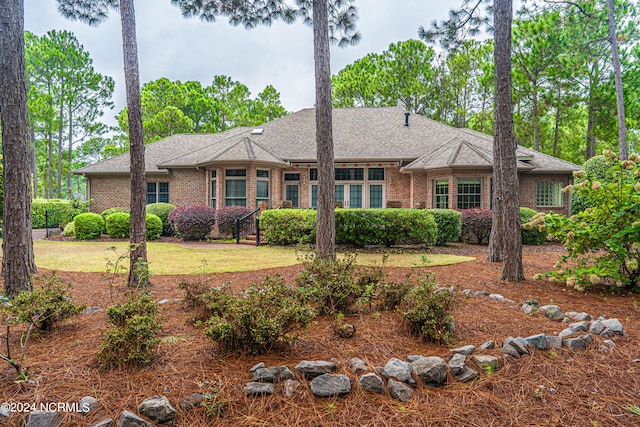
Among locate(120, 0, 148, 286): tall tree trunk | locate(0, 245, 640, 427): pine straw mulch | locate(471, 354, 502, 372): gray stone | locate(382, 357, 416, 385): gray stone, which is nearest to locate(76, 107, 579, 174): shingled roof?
locate(120, 0, 148, 286): tall tree trunk

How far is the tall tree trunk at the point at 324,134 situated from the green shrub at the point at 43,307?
12.7 feet

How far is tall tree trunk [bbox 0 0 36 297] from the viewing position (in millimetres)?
4332

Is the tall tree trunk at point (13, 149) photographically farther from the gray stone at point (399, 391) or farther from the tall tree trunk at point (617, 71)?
the tall tree trunk at point (617, 71)

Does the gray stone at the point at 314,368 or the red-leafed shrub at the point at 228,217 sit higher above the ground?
the red-leafed shrub at the point at 228,217

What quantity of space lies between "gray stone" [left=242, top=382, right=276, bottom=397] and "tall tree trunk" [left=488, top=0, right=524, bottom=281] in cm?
482

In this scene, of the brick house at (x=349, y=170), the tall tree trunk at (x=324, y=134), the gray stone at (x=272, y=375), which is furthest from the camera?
the brick house at (x=349, y=170)

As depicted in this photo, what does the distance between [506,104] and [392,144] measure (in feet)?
34.5

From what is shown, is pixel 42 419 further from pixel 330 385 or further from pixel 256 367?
pixel 330 385

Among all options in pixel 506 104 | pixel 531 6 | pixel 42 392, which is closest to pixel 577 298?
pixel 506 104

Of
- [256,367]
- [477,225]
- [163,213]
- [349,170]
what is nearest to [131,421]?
[256,367]

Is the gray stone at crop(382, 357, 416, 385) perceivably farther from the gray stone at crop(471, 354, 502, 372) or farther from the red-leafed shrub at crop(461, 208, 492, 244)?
the red-leafed shrub at crop(461, 208, 492, 244)

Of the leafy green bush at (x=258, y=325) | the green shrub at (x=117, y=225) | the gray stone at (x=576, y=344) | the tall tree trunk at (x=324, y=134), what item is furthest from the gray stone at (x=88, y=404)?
the green shrub at (x=117, y=225)

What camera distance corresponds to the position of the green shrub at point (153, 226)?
13.5 meters

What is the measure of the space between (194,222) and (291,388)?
1198cm
